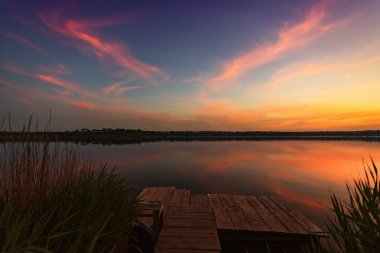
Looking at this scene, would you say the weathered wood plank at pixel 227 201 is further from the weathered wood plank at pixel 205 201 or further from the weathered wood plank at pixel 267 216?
the weathered wood plank at pixel 267 216

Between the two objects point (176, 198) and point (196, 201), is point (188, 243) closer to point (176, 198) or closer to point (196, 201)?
point (196, 201)

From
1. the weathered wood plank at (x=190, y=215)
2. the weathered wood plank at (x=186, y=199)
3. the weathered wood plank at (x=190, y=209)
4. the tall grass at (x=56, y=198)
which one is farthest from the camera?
the weathered wood plank at (x=186, y=199)

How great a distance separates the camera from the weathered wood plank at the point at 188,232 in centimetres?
613

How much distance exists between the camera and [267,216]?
8.91 m

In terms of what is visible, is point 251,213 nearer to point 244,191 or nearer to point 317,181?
point 244,191

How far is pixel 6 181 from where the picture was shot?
436cm

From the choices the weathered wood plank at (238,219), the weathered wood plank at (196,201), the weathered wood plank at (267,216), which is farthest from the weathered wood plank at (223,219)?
the weathered wood plank at (267,216)

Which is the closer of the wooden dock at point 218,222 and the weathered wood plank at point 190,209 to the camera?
the wooden dock at point 218,222

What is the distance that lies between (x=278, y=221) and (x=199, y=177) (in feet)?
53.1

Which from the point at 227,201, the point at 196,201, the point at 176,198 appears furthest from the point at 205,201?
the point at 176,198

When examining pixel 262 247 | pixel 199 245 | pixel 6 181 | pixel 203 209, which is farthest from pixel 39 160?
pixel 262 247

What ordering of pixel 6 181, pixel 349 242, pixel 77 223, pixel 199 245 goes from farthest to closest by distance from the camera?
1. pixel 199 245
2. pixel 6 181
3. pixel 77 223
4. pixel 349 242

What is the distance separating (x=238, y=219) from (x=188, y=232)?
2.87 meters

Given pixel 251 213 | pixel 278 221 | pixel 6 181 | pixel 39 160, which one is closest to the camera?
pixel 6 181
